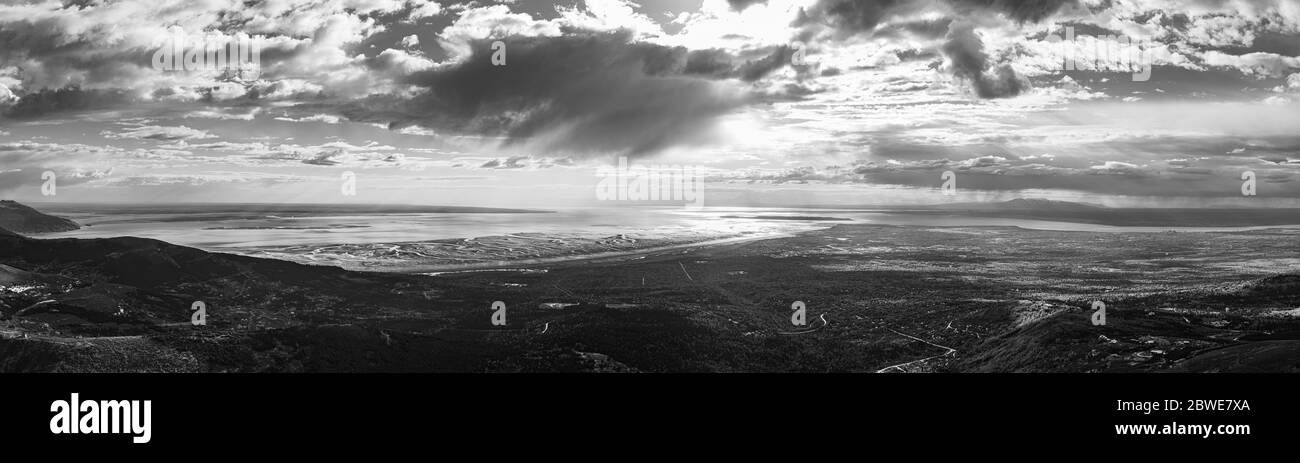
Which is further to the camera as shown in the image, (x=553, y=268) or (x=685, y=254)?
(x=685, y=254)

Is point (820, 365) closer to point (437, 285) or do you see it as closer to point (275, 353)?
point (275, 353)

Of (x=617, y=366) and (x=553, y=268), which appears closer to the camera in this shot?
(x=617, y=366)

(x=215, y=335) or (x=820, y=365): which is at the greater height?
(x=215, y=335)
